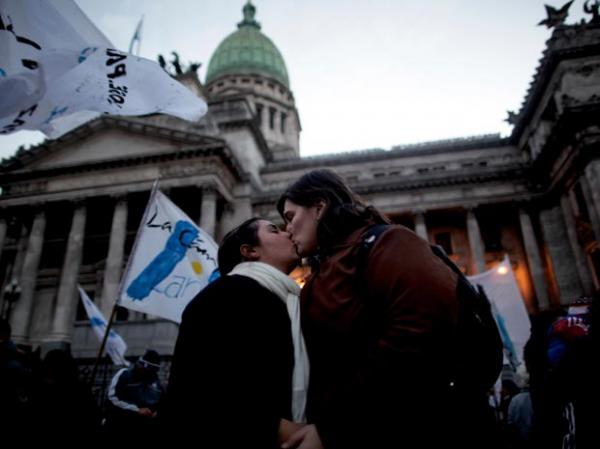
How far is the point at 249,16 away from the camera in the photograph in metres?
60.8

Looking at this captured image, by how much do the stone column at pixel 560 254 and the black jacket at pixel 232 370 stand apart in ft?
83.5

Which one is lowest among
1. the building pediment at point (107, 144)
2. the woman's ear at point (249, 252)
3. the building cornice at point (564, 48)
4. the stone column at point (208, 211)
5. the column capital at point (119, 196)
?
the woman's ear at point (249, 252)

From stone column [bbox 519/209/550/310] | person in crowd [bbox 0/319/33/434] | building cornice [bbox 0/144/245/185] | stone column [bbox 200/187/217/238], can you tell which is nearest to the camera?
person in crowd [bbox 0/319/33/434]

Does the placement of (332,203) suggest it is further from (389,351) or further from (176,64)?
(176,64)

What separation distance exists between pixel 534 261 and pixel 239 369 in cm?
2643

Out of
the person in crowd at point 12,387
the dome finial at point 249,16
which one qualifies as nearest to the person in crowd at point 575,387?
the person in crowd at point 12,387

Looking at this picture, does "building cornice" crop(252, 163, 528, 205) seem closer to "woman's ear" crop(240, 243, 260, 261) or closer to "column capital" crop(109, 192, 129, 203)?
"column capital" crop(109, 192, 129, 203)

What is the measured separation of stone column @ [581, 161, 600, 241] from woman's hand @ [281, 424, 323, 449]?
22627 mm

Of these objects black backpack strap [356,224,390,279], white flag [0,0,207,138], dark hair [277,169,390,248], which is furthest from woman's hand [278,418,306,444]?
white flag [0,0,207,138]

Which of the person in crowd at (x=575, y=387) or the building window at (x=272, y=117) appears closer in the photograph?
the person in crowd at (x=575, y=387)

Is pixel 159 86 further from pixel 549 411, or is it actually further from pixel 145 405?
pixel 145 405

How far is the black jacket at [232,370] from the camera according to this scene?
5.74 ft

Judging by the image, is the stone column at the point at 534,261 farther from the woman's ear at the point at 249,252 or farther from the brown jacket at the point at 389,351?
the brown jacket at the point at 389,351

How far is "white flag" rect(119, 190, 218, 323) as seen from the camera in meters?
7.95
